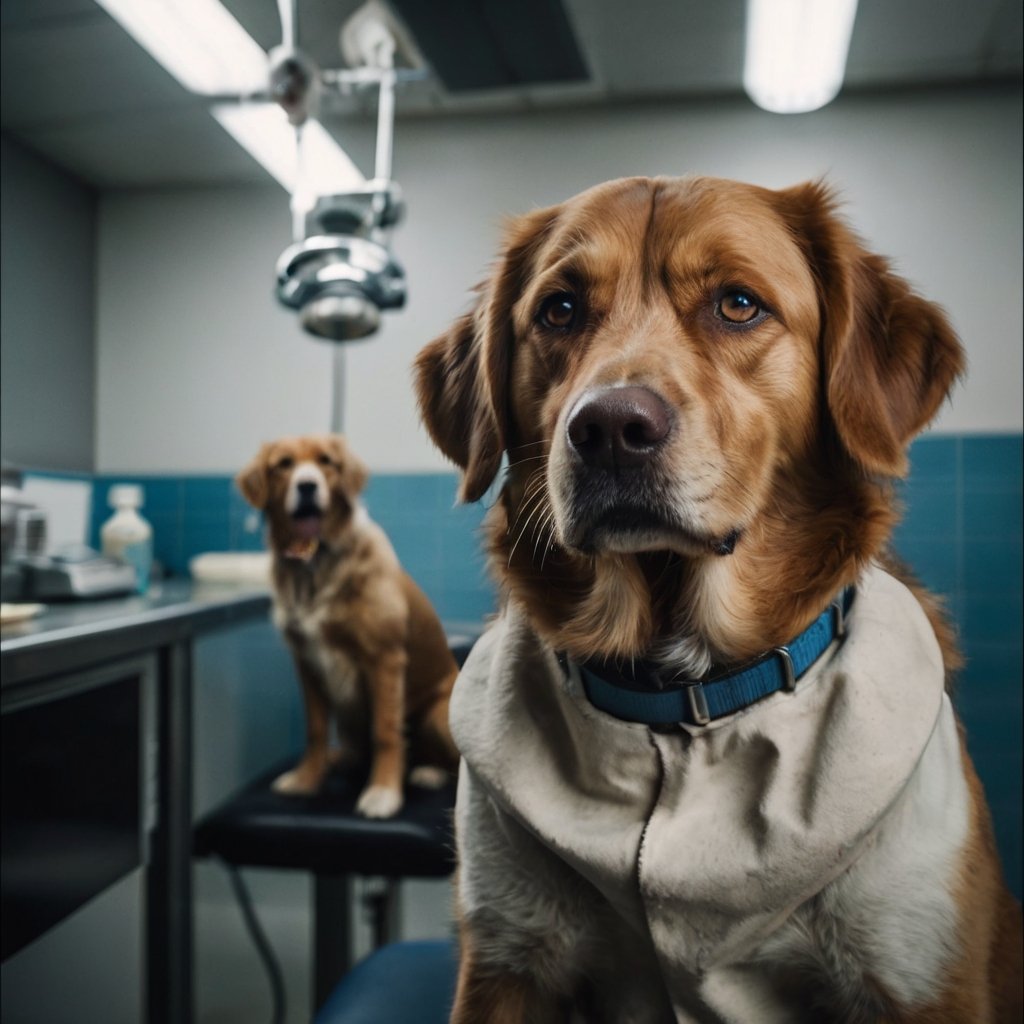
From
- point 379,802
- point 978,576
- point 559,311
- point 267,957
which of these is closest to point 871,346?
point 559,311

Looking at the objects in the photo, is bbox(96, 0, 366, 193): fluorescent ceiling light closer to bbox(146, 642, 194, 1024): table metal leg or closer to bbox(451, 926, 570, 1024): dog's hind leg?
bbox(146, 642, 194, 1024): table metal leg

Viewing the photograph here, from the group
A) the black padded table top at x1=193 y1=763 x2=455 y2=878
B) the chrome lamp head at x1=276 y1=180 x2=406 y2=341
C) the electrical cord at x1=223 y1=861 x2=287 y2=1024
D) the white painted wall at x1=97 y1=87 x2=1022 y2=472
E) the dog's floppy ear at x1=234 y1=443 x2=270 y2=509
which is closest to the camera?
the white painted wall at x1=97 y1=87 x2=1022 y2=472

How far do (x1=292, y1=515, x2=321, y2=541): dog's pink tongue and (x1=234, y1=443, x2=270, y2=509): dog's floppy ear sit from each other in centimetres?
8

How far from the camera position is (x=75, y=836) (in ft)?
3.60

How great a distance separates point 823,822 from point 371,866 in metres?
0.83

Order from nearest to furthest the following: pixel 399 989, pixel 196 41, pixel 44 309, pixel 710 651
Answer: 1. pixel 710 651
2. pixel 399 989
3. pixel 196 41
4. pixel 44 309

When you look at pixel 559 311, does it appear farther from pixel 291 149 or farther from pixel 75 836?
pixel 75 836

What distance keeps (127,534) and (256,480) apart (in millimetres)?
332

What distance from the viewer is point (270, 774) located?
4.65ft

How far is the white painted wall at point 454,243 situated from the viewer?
0.96 m

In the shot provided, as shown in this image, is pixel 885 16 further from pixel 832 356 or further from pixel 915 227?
pixel 832 356

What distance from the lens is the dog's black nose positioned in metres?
0.55

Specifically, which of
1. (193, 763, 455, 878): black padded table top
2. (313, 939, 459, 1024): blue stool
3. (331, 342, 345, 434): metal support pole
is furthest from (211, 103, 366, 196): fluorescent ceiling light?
(313, 939, 459, 1024): blue stool

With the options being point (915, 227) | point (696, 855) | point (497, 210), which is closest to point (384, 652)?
point (497, 210)
